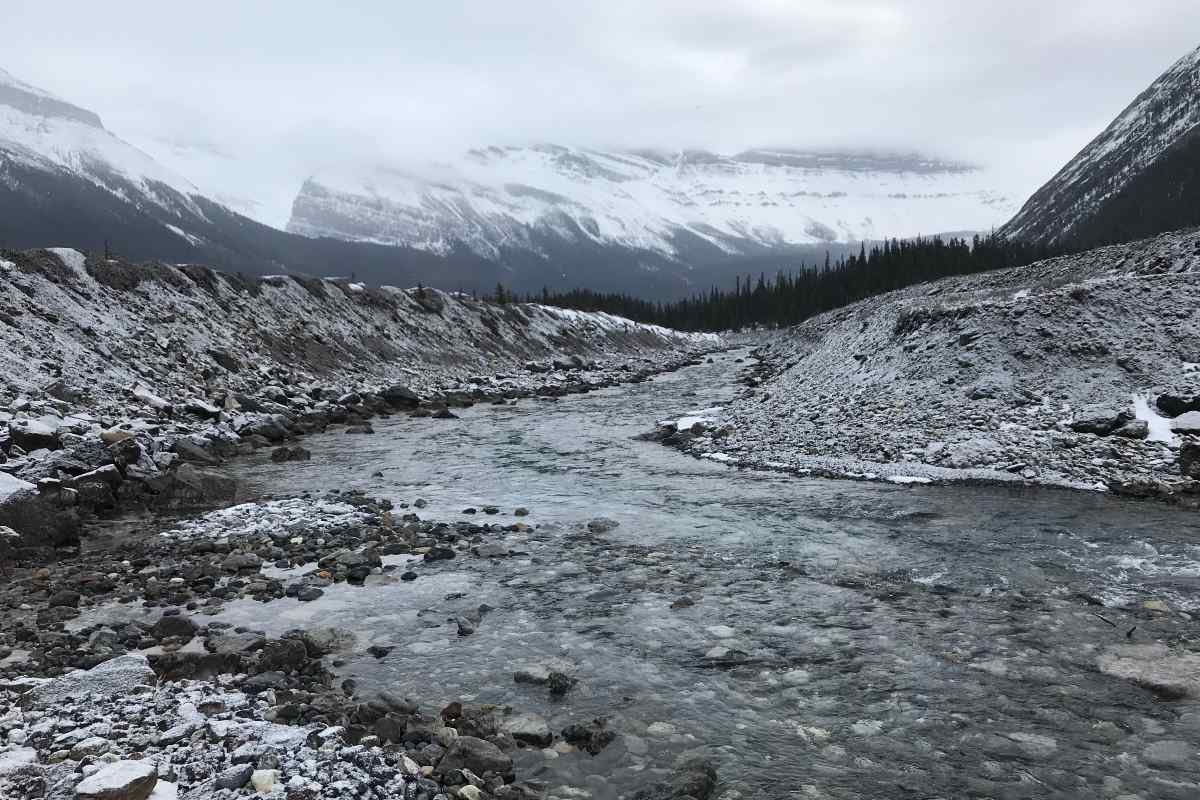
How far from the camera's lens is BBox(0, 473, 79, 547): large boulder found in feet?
43.6

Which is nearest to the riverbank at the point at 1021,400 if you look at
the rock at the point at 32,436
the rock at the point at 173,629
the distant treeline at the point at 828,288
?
the rock at the point at 173,629

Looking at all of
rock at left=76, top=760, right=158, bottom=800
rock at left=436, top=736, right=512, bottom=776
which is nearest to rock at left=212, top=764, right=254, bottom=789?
rock at left=76, top=760, right=158, bottom=800

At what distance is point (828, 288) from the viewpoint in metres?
152

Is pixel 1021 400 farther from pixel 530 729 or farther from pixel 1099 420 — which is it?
pixel 530 729

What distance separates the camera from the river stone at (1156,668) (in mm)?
7773

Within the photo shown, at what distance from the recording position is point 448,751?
6.87 meters

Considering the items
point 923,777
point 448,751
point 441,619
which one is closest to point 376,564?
point 441,619

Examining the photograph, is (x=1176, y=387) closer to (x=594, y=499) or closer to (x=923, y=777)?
(x=594, y=499)

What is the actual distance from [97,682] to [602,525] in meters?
9.71

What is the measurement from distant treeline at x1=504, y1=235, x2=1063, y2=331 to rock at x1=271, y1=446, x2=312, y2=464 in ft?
285

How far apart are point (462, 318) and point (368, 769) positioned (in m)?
65.3

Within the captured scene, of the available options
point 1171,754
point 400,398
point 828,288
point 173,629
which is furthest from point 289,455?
point 828,288

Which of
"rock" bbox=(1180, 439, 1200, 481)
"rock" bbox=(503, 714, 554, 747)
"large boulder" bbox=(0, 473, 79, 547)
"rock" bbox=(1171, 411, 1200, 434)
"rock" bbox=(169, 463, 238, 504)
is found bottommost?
"rock" bbox=(169, 463, 238, 504)

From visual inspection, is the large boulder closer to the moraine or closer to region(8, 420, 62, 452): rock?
region(8, 420, 62, 452): rock
